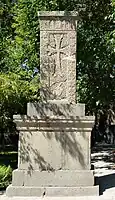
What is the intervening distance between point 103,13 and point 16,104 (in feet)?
19.2

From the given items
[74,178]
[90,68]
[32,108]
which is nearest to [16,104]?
[32,108]

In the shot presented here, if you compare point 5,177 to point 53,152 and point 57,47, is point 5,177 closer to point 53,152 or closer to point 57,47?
point 53,152

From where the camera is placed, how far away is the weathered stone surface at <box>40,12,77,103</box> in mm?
7871

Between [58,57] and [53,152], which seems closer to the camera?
[53,152]

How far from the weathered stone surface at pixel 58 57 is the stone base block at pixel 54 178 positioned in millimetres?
1645

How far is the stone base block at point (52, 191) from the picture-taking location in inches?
284

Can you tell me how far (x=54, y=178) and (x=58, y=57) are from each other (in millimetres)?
2676

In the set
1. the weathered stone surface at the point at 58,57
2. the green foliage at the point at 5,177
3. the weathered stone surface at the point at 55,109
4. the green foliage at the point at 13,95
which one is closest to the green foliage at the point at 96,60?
the green foliage at the point at 13,95

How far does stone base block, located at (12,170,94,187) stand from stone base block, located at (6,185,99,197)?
9 centimetres

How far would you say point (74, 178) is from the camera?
7344mm

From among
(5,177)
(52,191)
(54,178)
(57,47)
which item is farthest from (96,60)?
(52,191)

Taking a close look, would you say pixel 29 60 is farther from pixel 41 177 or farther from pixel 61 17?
Result: pixel 41 177

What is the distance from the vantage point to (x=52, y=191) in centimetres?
724

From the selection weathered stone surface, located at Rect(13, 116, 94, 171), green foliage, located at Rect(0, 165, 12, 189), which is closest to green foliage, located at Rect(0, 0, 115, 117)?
green foliage, located at Rect(0, 165, 12, 189)
